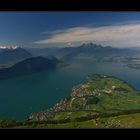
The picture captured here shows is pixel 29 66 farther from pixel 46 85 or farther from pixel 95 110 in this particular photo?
pixel 95 110

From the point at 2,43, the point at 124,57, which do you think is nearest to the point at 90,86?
the point at 124,57

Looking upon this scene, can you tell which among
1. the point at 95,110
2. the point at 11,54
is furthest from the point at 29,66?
the point at 95,110

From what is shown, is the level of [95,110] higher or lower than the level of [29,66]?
lower

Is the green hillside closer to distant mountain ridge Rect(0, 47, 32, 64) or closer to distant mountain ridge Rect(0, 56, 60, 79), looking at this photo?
distant mountain ridge Rect(0, 56, 60, 79)

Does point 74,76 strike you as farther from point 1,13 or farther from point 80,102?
point 1,13

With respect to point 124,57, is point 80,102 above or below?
below

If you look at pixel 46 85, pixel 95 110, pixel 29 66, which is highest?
pixel 29 66
